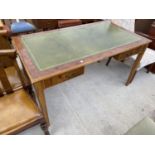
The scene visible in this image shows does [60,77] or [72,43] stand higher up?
[72,43]

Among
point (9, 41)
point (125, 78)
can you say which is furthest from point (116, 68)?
point (9, 41)

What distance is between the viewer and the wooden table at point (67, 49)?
1.10 metres

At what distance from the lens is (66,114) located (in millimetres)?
1597

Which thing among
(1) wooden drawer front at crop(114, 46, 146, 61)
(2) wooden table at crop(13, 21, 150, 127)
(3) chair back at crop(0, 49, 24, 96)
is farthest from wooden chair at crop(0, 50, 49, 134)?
(1) wooden drawer front at crop(114, 46, 146, 61)

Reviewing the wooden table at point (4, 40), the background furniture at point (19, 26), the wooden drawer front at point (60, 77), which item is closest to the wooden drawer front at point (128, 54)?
the wooden drawer front at point (60, 77)

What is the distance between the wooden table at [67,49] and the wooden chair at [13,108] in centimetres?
12

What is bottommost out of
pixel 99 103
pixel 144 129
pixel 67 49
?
pixel 99 103

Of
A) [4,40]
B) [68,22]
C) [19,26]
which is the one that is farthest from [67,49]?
[19,26]

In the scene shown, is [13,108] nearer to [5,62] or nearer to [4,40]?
[5,62]

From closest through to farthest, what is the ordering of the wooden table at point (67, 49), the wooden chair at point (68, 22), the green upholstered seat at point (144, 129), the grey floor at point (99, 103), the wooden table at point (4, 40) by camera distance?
1. the green upholstered seat at point (144, 129)
2. the wooden table at point (67, 49)
3. the wooden table at point (4, 40)
4. the grey floor at point (99, 103)
5. the wooden chair at point (68, 22)

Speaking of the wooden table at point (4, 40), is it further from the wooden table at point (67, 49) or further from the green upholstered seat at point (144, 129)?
the green upholstered seat at point (144, 129)

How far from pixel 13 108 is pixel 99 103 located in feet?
3.21

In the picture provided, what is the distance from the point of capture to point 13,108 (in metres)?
1.09

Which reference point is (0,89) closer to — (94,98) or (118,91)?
(94,98)
